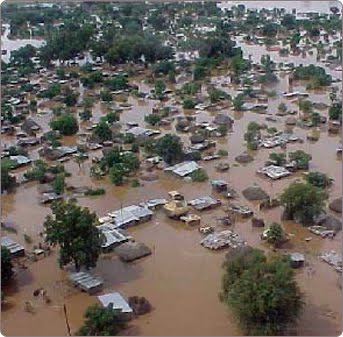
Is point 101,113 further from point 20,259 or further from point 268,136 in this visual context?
point 20,259

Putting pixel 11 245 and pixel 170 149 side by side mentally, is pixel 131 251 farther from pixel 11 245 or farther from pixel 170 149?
pixel 170 149

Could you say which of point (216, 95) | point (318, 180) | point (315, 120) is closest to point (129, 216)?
point (318, 180)

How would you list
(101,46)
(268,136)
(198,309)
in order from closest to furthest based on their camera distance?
1. (198,309)
2. (268,136)
3. (101,46)

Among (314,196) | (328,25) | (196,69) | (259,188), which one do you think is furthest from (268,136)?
(328,25)

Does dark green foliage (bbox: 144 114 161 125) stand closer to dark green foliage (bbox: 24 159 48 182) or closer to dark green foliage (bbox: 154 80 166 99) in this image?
dark green foliage (bbox: 154 80 166 99)

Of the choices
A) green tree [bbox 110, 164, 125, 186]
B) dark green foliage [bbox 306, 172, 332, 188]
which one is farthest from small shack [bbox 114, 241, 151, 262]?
dark green foliage [bbox 306, 172, 332, 188]
